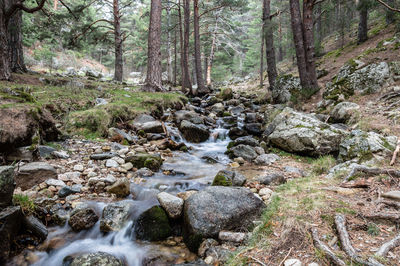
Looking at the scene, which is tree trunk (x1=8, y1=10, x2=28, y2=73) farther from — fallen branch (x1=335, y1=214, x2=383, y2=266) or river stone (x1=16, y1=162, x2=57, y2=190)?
fallen branch (x1=335, y1=214, x2=383, y2=266)

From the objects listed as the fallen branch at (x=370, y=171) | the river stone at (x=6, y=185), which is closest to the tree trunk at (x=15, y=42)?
the river stone at (x=6, y=185)

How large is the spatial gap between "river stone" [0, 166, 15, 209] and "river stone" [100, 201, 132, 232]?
1.28 metres

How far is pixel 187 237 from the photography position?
334 cm

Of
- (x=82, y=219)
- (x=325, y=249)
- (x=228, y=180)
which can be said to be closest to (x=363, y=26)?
(x=228, y=180)

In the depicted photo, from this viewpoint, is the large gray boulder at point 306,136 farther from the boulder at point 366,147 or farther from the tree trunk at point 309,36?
the tree trunk at point 309,36

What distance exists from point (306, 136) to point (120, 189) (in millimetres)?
4817

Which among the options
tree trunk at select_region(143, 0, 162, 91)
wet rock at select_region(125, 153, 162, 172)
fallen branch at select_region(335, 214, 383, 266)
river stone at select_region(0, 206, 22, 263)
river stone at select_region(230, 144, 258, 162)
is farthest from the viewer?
tree trunk at select_region(143, 0, 162, 91)

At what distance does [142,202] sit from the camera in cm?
421

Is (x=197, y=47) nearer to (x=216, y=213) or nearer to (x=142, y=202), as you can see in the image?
(x=142, y=202)

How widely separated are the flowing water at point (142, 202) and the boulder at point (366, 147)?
2.87 metres

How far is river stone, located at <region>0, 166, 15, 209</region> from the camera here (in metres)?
2.78

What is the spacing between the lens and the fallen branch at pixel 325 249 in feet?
6.15

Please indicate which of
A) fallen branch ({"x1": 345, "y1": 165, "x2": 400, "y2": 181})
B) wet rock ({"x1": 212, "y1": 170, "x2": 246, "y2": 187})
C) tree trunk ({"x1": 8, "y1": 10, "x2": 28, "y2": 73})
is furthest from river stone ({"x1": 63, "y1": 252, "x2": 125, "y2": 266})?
tree trunk ({"x1": 8, "y1": 10, "x2": 28, "y2": 73})

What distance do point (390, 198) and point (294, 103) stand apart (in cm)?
818
